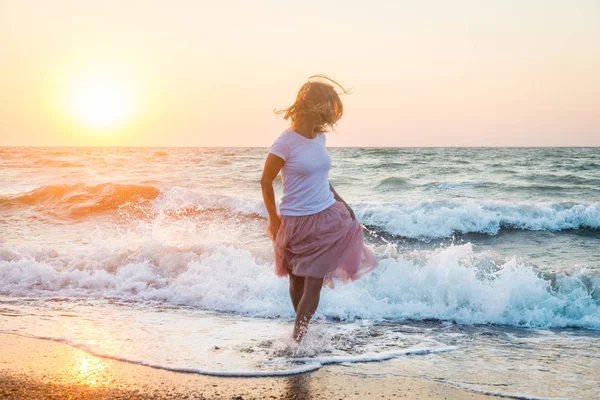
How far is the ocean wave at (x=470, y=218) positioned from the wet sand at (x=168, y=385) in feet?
27.6

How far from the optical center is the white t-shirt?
3955 millimetres

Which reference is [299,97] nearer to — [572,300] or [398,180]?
[572,300]

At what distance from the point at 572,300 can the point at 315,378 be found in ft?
12.4

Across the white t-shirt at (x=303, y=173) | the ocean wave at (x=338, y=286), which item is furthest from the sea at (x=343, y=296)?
the white t-shirt at (x=303, y=173)

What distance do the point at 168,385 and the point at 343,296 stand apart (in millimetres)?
2922

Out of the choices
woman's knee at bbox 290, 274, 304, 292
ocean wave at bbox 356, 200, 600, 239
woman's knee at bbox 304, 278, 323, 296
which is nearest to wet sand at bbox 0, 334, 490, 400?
woman's knee at bbox 304, 278, 323, 296

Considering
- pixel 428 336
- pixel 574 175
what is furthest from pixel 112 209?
pixel 574 175

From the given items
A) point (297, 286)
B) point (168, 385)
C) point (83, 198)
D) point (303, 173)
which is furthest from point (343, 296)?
point (83, 198)

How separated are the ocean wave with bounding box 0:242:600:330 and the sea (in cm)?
2

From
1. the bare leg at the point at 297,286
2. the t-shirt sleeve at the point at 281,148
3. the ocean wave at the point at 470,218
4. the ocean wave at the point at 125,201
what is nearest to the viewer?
the t-shirt sleeve at the point at 281,148

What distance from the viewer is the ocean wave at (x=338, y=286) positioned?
6094 millimetres

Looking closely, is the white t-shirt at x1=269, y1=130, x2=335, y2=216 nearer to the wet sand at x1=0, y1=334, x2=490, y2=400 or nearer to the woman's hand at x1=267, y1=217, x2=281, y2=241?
the woman's hand at x1=267, y1=217, x2=281, y2=241

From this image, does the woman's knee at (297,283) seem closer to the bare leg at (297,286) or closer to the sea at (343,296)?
the bare leg at (297,286)

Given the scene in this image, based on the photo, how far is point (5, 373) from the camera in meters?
3.78
